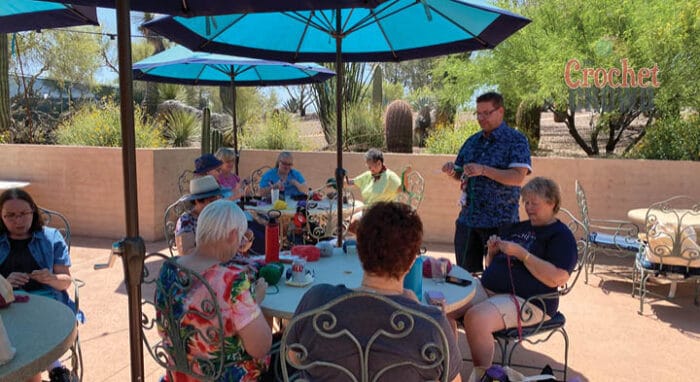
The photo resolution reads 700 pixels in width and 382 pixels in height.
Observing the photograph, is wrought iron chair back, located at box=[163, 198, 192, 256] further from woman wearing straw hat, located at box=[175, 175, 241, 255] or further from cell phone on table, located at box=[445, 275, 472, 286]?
cell phone on table, located at box=[445, 275, 472, 286]

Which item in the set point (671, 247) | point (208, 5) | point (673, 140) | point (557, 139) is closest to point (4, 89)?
point (208, 5)

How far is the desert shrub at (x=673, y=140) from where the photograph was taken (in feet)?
19.7

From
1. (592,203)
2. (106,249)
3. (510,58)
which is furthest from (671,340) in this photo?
(106,249)

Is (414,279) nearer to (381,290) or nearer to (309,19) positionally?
(381,290)

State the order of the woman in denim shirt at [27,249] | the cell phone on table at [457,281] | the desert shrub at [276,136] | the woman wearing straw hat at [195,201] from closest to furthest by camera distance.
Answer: the cell phone on table at [457,281] → the woman in denim shirt at [27,249] → the woman wearing straw hat at [195,201] → the desert shrub at [276,136]

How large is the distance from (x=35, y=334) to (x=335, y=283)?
3.85ft

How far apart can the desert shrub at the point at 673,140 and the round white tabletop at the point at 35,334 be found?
6.51 metres

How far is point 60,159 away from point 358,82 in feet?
22.0

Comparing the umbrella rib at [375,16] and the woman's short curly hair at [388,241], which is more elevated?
the umbrella rib at [375,16]

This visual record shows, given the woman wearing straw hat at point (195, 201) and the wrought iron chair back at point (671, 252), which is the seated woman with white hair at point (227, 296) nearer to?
the woman wearing straw hat at point (195, 201)

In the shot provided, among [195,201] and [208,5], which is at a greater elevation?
[208,5]

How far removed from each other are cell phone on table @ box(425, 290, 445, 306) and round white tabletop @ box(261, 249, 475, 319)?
1.3 inches

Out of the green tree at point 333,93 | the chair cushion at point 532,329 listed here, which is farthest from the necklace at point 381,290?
the green tree at point 333,93

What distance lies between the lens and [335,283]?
7.60 feet
